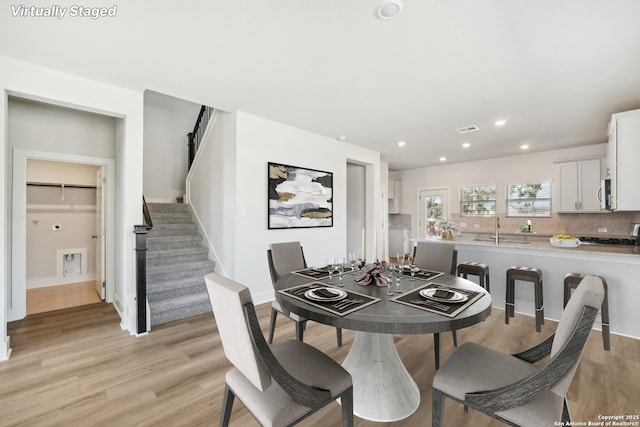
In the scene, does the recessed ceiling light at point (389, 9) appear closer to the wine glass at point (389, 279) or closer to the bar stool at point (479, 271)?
the wine glass at point (389, 279)

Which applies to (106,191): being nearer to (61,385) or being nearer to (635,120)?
(61,385)

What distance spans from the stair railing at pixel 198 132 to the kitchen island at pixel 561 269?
4.57 meters

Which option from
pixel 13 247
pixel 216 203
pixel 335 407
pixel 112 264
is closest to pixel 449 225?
pixel 335 407

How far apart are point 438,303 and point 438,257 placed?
4.16ft

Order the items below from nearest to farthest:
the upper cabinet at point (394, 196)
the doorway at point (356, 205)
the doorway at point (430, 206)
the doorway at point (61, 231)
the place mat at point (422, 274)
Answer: the place mat at point (422, 274) < the doorway at point (61, 231) < the doorway at point (356, 205) < the doorway at point (430, 206) < the upper cabinet at point (394, 196)

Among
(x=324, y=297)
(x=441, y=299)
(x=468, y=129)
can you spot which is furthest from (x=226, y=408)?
(x=468, y=129)

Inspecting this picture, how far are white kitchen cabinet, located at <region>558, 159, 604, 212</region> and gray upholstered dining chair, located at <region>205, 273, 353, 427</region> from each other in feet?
19.8

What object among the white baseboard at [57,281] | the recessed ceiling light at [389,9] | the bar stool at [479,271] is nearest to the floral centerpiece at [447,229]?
the bar stool at [479,271]

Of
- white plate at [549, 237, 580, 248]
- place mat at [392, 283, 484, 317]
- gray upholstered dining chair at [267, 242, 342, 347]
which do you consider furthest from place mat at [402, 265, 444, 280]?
white plate at [549, 237, 580, 248]

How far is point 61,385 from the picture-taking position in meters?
2.03

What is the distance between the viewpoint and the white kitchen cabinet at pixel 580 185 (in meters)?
5.00

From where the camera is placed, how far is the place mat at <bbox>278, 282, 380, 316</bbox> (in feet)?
4.65

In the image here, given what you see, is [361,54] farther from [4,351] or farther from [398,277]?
[4,351]

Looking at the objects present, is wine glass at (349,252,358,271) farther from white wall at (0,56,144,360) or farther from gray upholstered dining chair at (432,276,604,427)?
white wall at (0,56,144,360)
